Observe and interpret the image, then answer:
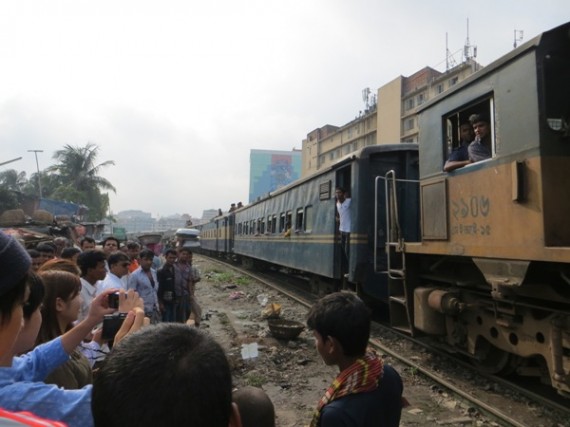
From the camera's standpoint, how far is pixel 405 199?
338 inches

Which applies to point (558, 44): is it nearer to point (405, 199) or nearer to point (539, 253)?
point (539, 253)

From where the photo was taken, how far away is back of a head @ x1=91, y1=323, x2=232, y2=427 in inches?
40.4

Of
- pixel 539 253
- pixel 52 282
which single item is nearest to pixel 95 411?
pixel 52 282

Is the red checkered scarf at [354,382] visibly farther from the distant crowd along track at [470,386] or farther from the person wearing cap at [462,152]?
the person wearing cap at [462,152]

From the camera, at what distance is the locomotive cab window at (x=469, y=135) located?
491cm

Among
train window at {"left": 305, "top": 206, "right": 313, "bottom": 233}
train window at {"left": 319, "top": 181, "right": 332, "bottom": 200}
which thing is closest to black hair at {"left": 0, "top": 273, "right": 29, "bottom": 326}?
train window at {"left": 319, "top": 181, "right": 332, "bottom": 200}

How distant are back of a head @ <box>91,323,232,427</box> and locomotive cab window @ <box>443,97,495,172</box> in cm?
435

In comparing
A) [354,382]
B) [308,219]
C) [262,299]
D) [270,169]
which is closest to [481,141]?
[354,382]

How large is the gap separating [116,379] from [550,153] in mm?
4195

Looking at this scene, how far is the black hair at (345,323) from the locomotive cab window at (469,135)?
3249 millimetres

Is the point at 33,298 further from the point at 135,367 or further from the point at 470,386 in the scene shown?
the point at 470,386

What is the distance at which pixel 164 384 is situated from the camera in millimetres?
1051

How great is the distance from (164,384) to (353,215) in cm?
777

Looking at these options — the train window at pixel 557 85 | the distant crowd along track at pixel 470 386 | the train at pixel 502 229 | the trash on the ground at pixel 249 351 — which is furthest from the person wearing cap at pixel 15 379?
the trash on the ground at pixel 249 351
